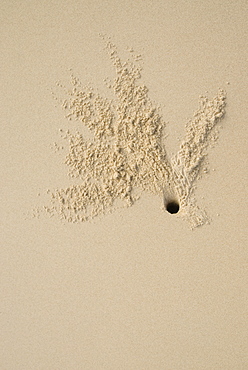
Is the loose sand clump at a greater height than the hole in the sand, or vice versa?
the loose sand clump

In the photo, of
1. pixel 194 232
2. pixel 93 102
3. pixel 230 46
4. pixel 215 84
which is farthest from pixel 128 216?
pixel 230 46

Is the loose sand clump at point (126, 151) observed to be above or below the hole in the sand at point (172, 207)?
above

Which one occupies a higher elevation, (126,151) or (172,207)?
(126,151)

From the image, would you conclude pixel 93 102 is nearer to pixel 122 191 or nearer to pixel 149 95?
pixel 149 95
